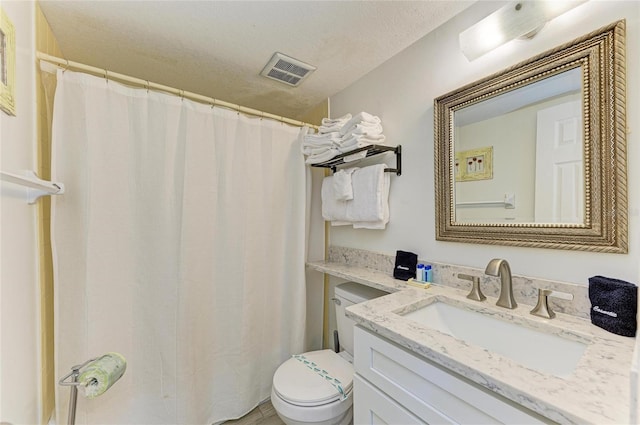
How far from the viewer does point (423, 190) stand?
133 centimetres

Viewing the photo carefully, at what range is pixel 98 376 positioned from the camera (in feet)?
2.58

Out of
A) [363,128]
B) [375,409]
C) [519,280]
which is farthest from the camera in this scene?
[363,128]

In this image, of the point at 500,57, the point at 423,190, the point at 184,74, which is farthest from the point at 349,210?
the point at 184,74

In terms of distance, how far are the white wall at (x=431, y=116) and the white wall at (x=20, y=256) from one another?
1.55 meters

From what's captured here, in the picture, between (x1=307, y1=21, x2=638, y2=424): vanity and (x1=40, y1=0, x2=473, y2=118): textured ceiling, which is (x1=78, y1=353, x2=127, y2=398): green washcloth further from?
(x1=40, y1=0, x2=473, y2=118): textured ceiling

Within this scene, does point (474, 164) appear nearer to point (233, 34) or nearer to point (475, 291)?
point (475, 291)

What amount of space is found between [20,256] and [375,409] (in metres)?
1.35

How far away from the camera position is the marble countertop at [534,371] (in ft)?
1.56

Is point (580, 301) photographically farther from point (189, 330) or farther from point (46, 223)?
point (46, 223)

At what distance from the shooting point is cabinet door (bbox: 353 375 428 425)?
2.52 ft

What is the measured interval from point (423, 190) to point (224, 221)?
3.66 ft

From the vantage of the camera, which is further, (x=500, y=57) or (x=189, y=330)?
(x=189, y=330)

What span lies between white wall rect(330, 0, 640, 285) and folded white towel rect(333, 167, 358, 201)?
25 centimetres

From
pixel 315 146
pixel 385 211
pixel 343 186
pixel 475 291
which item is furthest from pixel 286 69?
pixel 475 291
